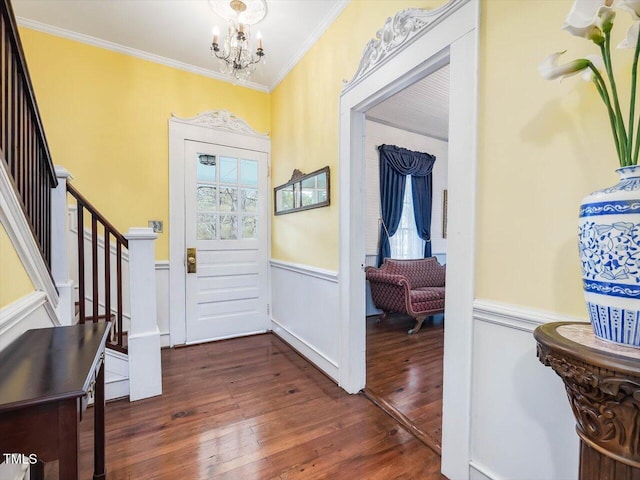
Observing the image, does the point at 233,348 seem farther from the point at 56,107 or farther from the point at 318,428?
the point at 56,107

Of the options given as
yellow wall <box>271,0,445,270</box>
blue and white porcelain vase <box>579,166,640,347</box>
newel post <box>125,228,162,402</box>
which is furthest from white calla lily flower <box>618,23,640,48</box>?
newel post <box>125,228,162,402</box>

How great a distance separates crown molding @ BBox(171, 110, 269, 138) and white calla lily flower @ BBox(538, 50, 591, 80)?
3.03 meters

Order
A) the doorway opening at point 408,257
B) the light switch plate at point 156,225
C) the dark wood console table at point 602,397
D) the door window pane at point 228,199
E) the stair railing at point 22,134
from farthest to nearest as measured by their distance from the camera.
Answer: the door window pane at point 228,199 < the light switch plate at point 156,225 < the doorway opening at point 408,257 < the stair railing at point 22,134 < the dark wood console table at point 602,397

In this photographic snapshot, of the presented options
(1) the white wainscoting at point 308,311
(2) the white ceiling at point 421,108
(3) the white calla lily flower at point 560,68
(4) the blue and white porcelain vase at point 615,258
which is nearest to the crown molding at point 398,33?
(3) the white calla lily flower at point 560,68

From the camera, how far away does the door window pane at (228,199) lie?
3.29 meters

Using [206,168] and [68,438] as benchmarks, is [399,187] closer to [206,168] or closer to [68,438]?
[206,168]

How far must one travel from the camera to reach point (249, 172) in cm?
343

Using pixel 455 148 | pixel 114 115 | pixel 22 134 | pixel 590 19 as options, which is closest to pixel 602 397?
pixel 590 19

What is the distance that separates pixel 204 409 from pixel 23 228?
1.47 meters

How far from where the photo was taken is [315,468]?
4.83ft

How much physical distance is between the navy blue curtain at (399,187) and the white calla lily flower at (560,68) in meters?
3.56

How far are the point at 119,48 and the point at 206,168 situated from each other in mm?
1304

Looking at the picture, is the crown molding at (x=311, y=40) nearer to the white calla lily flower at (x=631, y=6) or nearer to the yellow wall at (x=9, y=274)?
the white calla lily flower at (x=631, y=6)

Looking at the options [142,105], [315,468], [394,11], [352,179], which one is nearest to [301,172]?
[352,179]
